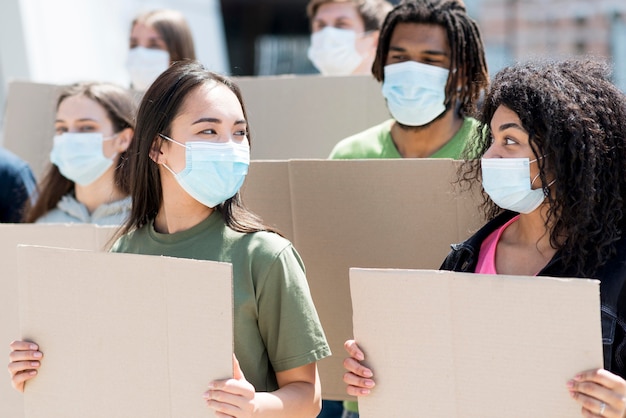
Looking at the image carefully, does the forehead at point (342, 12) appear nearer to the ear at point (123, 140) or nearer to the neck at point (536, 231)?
the ear at point (123, 140)

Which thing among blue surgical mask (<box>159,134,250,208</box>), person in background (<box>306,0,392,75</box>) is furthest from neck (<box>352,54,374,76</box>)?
blue surgical mask (<box>159,134,250,208</box>)

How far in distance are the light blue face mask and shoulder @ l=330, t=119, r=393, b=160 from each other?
0.98m

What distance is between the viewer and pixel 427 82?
310 centimetres

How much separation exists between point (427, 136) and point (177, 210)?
3.44 feet

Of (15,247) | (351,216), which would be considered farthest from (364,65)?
(15,247)

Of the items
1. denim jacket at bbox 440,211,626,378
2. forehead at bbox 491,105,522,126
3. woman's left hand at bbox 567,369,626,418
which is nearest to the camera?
woman's left hand at bbox 567,369,626,418

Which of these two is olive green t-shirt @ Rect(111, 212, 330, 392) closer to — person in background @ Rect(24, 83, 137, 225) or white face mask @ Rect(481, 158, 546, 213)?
white face mask @ Rect(481, 158, 546, 213)

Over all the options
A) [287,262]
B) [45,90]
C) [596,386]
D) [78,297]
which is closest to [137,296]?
[78,297]

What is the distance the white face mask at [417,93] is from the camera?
3094 millimetres

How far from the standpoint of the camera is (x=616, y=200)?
6.73 feet

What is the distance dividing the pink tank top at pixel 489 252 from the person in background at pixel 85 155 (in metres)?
1.44

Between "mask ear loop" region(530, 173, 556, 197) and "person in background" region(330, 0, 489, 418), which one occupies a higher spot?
"person in background" region(330, 0, 489, 418)

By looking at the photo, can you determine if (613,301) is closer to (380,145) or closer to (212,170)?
(212,170)

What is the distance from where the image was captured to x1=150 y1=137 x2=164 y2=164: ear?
238cm
